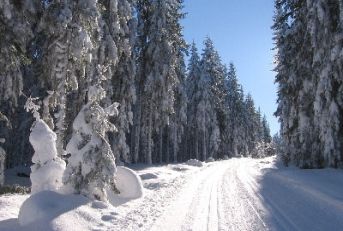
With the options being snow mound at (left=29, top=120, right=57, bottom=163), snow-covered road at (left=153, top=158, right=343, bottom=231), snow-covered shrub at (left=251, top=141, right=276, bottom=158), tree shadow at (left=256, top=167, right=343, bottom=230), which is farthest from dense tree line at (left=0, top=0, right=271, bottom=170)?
snow-covered shrub at (left=251, top=141, right=276, bottom=158)

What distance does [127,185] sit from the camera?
15.2 m

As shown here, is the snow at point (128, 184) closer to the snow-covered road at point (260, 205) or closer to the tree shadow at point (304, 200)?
the snow-covered road at point (260, 205)

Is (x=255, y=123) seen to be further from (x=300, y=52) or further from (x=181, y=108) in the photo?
(x=300, y=52)

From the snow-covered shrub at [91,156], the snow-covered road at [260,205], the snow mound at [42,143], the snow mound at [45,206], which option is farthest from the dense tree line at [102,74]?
the snow-covered road at [260,205]

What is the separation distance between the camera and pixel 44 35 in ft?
59.7

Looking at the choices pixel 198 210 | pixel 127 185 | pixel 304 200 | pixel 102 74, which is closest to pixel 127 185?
pixel 127 185

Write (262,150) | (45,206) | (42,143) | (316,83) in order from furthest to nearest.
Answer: (262,150)
(316,83)
(42,143)
(45,206)

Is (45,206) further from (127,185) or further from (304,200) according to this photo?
(304,200)

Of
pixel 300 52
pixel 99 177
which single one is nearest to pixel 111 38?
pixel 300 52

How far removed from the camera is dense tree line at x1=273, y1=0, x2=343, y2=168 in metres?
22.0

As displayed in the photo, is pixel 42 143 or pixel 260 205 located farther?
pixel 260 205

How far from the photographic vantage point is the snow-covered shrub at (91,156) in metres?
12.3

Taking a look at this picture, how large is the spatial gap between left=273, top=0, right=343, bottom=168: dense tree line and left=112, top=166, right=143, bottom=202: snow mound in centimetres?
1154

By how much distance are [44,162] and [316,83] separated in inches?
670
